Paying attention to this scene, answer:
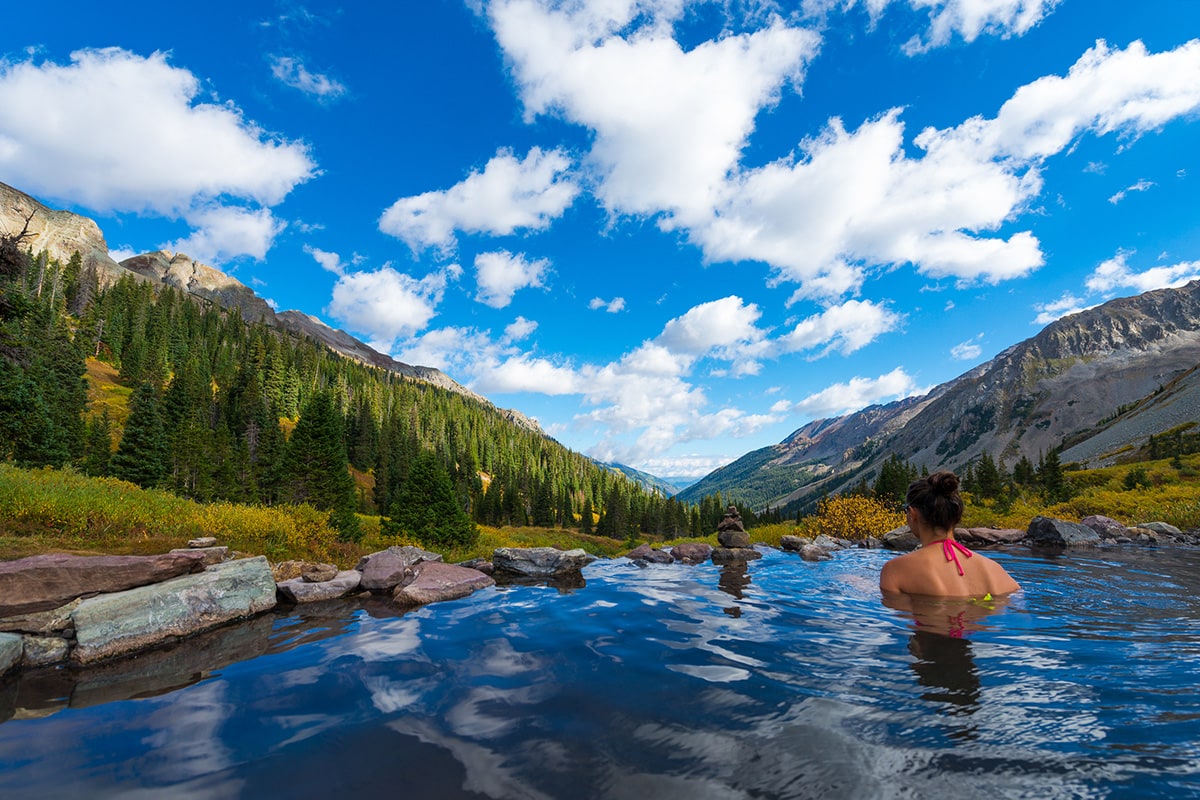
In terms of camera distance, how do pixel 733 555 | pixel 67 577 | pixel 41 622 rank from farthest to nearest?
pixel 733 555
pixel 67 577
pixel 41 622

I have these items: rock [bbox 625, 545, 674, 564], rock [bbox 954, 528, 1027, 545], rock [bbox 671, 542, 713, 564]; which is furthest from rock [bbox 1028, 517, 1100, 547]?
rock [bbox 625, 545, 674, 564]

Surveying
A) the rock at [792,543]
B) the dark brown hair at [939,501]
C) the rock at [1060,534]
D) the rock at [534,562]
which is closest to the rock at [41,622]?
the rock at [534,562]

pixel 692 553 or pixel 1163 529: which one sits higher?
pixel 692 553

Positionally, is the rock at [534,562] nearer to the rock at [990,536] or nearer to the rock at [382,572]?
the rock at [382,572]

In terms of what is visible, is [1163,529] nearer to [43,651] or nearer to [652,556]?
[652,556]

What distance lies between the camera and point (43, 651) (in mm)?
7762

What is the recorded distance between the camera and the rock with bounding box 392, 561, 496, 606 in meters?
12.0

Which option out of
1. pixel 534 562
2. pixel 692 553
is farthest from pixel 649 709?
pixel 692 553

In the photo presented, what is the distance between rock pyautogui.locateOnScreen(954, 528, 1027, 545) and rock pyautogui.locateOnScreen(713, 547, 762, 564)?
1185 centimetres

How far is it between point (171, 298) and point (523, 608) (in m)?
171

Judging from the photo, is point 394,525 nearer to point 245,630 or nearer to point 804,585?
point 245,630

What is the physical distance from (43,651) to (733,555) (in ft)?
72.4

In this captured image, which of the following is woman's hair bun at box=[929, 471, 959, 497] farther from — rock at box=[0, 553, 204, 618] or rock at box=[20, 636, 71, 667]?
rock at box=[0, 553, 204, 618]

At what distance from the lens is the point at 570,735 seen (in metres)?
4.75
